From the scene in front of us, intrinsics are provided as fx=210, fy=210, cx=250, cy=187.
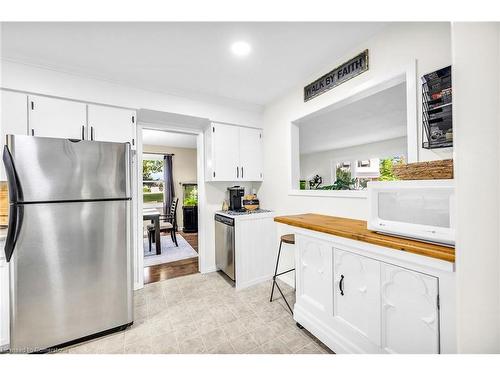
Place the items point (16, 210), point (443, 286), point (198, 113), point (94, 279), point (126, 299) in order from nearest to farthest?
point (443, 286) → point (16, 210) → point (94, 279) → point (126, 299) → point (198, 113)

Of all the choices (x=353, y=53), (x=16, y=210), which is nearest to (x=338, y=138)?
(x=353, y=53)

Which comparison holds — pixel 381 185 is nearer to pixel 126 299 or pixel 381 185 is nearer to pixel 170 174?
pixel 126 299

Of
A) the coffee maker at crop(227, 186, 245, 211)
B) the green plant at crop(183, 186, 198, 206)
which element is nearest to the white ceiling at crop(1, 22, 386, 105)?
the coffee maker at crop(227, 186, 245, 211)

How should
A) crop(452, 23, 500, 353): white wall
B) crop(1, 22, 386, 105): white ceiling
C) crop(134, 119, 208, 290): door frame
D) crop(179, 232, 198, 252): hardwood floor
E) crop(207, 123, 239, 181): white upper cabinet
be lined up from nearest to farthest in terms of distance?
crop(452, 23, 500, 353): white wall
crop(1, 22, 386, 105): white ceiling
crop(134, 119, 208, 290): door frame
crop(207, 123, 239, 181): white upper cabinet
crop(179, 232, 198, 252): hardwood floor

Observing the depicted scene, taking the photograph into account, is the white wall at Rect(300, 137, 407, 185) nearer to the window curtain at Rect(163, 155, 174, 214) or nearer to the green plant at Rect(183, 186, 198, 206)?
the green plant at Rect(183, 186, 198, 206)

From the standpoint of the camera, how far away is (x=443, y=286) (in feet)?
3.22

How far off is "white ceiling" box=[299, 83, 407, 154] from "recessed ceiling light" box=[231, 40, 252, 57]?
1.08 meters

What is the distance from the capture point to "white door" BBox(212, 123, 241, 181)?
Result: 2922 millimetres

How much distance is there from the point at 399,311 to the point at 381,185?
27.7 inches

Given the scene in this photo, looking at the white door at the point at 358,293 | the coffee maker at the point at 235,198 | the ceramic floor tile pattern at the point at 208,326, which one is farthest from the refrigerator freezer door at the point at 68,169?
the white door at the point at 358,293

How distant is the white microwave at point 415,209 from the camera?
99 centimetres

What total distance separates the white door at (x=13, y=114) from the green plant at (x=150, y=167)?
451 centimetres

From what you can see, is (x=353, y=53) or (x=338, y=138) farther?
(x=338, y=138)

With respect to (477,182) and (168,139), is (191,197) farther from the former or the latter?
(477,182)
